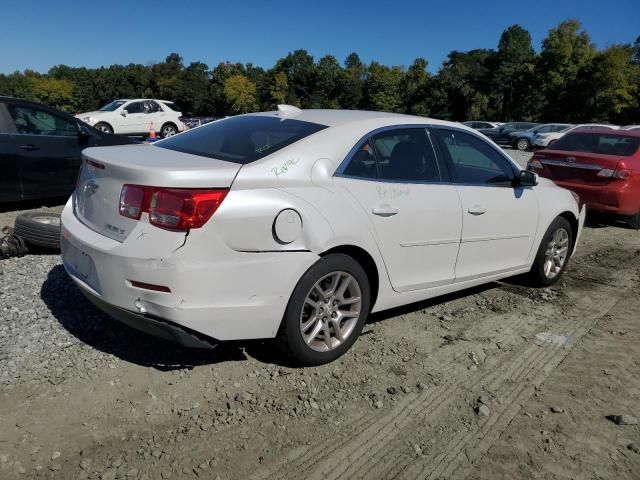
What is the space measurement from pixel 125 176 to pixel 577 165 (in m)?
7.15

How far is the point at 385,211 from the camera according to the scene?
3510mm

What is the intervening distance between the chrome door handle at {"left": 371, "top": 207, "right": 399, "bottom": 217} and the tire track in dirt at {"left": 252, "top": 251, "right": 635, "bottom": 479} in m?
1.10

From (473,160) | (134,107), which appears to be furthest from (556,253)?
(134,107)

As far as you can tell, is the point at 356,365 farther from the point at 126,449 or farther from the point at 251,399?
the point at 126,449

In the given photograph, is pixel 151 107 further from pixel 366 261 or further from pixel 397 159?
pixel 366 261

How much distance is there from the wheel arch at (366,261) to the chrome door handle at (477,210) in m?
1.04

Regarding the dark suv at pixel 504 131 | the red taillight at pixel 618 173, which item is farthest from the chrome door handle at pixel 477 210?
the dark suv at pixel 504 131

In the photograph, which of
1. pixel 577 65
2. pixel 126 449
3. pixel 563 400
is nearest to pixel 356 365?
pixel 563 400

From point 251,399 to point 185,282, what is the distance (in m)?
0.81

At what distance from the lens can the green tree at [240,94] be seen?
89562 mm

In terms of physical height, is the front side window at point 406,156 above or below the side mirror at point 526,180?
above

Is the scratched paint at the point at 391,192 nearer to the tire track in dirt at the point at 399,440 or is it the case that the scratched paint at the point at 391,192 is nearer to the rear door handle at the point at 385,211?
the rear door handle at the point at 385,211

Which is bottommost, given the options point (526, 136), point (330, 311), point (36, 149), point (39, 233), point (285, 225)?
point (39, 233)

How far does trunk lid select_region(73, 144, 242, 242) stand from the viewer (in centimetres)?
284
